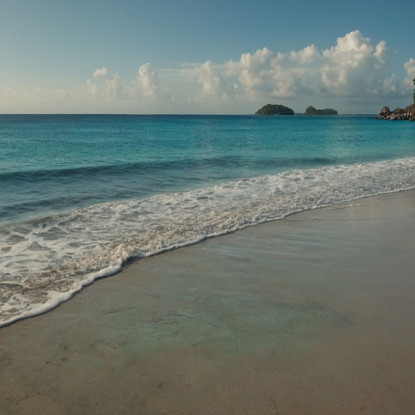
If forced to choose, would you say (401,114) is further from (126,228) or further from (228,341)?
(228,341)

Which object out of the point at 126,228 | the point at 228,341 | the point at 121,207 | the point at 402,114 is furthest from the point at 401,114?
the point at 228,341

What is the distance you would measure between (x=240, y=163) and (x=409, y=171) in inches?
368

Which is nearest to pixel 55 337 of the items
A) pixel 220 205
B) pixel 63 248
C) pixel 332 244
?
pixel 63 248

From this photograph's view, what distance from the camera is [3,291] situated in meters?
5.75

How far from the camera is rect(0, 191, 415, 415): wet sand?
338 centimetres

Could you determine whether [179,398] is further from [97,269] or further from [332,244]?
[332,244]

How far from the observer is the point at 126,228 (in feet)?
30.0

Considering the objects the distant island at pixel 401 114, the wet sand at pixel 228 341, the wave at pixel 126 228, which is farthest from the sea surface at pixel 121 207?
the distant island at pixel 401 114

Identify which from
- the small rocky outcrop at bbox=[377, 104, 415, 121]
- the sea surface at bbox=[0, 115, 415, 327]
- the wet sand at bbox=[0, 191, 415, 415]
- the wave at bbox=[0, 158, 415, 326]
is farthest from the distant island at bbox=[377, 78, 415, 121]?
the wet sand at bbox=[0, 191, 415, 415]

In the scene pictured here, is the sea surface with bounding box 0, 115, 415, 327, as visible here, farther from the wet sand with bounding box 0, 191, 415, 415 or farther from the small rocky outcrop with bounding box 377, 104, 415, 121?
the small rocky outcrop with bounding box 377, 104, 415, 121

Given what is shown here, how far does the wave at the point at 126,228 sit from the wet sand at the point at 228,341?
596mm

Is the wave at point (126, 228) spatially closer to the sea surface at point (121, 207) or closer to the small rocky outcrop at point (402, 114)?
the sea surface at point (121, 207)

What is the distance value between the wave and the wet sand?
0.60 metres

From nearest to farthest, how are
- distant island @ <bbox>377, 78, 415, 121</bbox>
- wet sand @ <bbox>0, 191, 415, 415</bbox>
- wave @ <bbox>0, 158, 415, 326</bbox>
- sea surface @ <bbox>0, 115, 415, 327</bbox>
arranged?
wet sand @ <bbox>0, 191, 415, 415</bbox> < wave @ <bbox>0, 158, 415, 326</bbox> < sea surface @ <bbox>0, 115, 415, 327</bbox> < distant island @ <bbox>377, 78, 415, 121</bbox>
